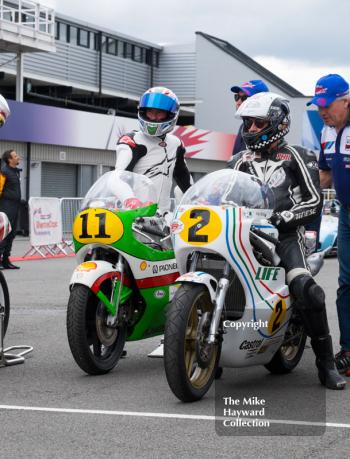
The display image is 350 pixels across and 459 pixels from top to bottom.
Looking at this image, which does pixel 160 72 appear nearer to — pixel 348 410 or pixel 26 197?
pixel 26 197

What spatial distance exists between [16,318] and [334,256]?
1151cm

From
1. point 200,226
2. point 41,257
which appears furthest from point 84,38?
point 200,226

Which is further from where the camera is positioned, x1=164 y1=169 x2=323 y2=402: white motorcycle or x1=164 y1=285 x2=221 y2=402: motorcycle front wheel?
x1=164 y1=169 x2=323 y2=402: white motorcycle

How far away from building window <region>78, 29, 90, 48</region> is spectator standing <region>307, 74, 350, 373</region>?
125 feet

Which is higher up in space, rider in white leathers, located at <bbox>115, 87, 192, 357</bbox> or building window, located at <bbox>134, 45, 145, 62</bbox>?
building window, located at <bbox>134, 45, 145, 62</bbox>

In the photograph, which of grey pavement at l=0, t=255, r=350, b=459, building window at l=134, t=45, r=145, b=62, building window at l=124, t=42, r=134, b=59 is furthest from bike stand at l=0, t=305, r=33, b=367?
building window at l=134, t=45, r=145, b=62

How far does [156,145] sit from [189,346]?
244 centimetres

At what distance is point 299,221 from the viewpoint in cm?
625

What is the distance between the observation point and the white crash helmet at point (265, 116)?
6.36 metres

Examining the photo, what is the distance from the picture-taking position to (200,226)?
568cm

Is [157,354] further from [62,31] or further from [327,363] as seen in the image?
[62,31]

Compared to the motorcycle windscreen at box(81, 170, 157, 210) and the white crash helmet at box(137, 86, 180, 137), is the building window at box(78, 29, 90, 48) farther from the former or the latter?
the motorcycle windscreen at box(81, 170, 157, 210)

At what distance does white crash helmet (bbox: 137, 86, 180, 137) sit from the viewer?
746 cm

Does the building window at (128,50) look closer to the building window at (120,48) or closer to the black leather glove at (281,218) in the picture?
the building window at (120,48)
